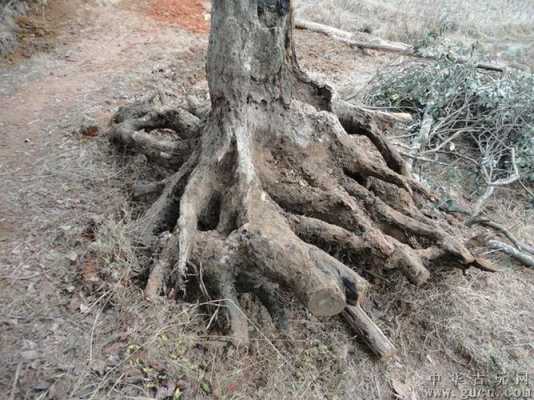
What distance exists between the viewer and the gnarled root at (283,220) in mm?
2604

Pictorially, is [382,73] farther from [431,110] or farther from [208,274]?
[208,274]

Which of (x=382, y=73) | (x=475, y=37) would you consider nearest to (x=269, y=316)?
(x=382, y=73)

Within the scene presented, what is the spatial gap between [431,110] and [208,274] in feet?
13.7

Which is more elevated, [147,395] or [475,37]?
[475,37]

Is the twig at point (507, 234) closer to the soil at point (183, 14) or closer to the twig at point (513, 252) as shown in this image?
the twig at point (513, 252)

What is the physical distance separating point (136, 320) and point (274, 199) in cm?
123

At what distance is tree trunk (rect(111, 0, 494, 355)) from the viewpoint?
8.63ft

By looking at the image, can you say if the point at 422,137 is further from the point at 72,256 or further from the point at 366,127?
the point at 72,256

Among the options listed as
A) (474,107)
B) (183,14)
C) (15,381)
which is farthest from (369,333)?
(183,14)

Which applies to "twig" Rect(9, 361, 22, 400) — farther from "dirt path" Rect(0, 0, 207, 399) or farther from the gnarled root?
the gnarled root

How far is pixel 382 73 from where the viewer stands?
661 centimetres

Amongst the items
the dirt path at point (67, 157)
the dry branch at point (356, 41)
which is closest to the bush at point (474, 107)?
the dirt path at point (67, 157)

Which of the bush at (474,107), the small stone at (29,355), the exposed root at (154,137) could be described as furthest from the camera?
the bush at (474,107)

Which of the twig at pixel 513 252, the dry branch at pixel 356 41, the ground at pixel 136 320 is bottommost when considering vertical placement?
the ground at pixel 136 320
